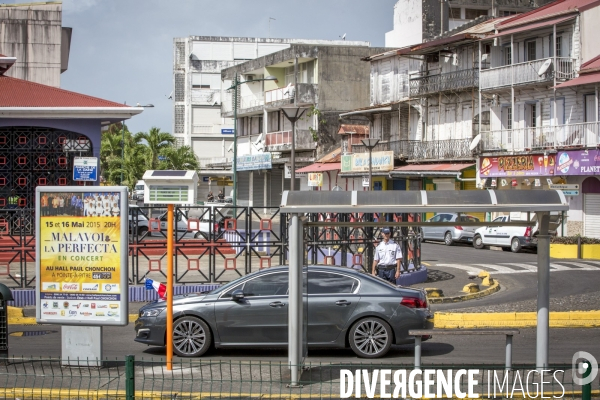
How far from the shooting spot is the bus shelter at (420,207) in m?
8.94

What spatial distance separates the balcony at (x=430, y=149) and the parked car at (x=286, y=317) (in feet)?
104

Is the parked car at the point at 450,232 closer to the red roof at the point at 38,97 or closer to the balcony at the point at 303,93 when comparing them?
the red roof at the point at 38,97

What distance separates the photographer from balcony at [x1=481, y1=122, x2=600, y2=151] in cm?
3572

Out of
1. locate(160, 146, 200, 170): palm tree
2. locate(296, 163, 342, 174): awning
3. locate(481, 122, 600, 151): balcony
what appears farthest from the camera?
locate(160, 146, 200, 170): palm tree

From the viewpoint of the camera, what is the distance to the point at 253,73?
64062 millimetres

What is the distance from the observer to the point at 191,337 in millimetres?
12188

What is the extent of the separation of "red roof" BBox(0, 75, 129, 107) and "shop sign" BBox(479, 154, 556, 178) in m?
20.6

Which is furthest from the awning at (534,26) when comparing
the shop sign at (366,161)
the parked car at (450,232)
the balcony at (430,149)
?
the shop sign at (366,161)

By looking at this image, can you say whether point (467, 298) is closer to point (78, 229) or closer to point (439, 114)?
point (78, 229)

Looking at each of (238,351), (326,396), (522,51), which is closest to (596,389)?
(326,396)

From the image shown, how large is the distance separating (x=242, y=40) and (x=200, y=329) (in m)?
79.3

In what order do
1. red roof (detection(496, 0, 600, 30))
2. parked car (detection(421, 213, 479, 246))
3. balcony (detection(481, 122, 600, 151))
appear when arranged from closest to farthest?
balcony (detection(481, 122, 600, 151))
red roof (detection(496, 0, 600, 30))
parked car (detection(421, 213, 479, 246))

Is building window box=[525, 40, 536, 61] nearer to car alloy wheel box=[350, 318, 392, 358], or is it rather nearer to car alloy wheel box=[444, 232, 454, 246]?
car alloy wheel box=[444, 232, 454, 246]

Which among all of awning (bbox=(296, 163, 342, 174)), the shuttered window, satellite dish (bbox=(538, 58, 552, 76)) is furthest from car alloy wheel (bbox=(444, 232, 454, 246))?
awning (bbox=(296, 163, 342, 174))
